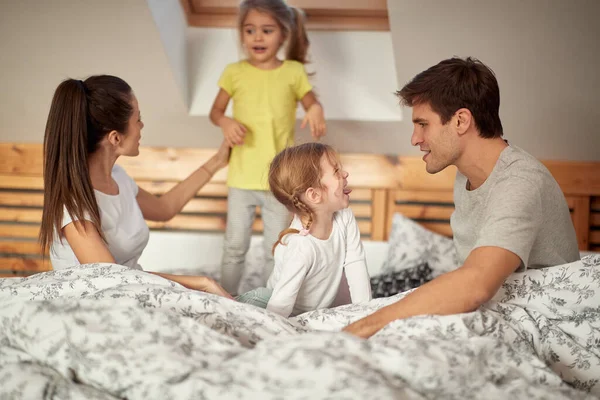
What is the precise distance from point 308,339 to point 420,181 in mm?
1973

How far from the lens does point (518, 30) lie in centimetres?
240

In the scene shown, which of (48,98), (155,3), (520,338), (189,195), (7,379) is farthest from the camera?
(48,98)

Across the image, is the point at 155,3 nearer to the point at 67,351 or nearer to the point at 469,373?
the point at 67,351

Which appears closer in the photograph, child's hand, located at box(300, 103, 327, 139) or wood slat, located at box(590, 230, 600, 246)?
child's hand, located at box(300, 103, 327, 139)

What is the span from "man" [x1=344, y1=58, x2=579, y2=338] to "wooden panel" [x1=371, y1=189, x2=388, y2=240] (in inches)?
44.3

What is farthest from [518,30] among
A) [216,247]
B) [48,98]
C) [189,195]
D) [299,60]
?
[48,98]

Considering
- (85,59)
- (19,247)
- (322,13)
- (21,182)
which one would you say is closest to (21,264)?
(19,247)

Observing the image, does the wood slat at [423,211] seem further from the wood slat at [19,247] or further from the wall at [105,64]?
the wood slat at [19,247]

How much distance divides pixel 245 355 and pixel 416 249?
181cm

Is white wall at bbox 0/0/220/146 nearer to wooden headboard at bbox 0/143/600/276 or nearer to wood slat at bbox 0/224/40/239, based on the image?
wooden headboard at bbox 0/143/600/276

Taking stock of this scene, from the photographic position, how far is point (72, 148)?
69.8 inches

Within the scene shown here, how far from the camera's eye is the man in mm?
1362

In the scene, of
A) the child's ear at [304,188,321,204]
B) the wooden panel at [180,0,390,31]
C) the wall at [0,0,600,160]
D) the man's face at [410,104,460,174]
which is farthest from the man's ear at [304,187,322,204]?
the wooden panel at [180,0,390,31]

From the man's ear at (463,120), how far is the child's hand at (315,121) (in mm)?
705
